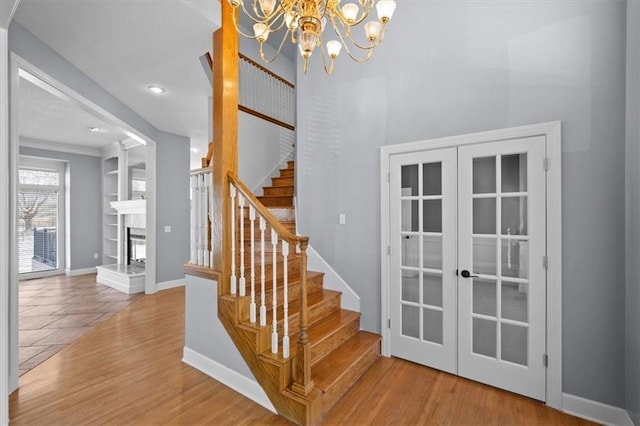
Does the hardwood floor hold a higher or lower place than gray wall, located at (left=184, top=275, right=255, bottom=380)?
lower

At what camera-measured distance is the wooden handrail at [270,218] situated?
6.52ft

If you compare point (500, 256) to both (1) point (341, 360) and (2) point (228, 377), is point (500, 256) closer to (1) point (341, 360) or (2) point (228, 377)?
(1) point (341, 360)

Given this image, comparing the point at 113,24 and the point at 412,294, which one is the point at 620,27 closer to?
the point at 412,294

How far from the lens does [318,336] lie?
99.7 inches

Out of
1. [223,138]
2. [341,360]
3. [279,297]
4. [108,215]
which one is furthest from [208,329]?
[108,215]

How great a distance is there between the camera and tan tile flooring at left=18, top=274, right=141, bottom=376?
3.22m

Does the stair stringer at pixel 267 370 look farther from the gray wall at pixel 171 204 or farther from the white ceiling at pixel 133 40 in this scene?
the gray wall at pixel 171 204

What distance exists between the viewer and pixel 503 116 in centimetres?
241

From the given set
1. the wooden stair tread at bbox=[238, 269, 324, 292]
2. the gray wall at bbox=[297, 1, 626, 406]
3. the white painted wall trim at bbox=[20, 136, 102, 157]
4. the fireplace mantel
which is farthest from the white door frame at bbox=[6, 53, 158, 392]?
the white painted wall trim at bbox=[20, 136, 102, 157]

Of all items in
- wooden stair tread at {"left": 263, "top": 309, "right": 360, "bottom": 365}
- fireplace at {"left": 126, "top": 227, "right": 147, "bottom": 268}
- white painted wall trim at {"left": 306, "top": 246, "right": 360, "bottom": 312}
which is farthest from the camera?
fireplace at {"left": 126, "top": 227, "right": 147, "bottom": 268}

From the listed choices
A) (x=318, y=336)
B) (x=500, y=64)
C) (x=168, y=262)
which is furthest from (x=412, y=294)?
(x=168, y=262)

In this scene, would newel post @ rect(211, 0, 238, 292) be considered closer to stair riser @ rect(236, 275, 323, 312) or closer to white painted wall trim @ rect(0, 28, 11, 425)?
stair riser @ rect(236, 275, 323, 312)

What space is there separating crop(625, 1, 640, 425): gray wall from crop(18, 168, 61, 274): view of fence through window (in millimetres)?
9417

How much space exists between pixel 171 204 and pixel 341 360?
4793 millimetres
